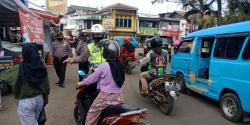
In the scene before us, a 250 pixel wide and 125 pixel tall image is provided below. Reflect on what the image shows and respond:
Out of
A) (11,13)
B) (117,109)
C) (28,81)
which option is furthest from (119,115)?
(11,13)

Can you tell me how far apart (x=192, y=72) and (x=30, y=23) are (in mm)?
4659

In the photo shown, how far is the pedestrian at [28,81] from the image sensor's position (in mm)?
4059

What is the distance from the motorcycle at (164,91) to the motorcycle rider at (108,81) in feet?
8.09

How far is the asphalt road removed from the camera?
6355mm

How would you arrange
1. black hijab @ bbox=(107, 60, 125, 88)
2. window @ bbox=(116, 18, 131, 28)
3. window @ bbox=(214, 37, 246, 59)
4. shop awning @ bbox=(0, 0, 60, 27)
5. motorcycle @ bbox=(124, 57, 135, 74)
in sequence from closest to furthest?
black hijab @ bbox=(107, 60, 125, 88), window @ bbox=(214, 37, 246, 59), shop awning @ bbox=(0, 0, 60, 27), motorcycle @ bbox=(124, 57, 135, 74), window @ bbox=(116, 18, 131, 28)

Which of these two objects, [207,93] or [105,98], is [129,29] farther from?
[105,98]

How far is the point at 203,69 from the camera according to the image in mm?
8398

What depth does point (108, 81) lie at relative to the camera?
4.29 meters

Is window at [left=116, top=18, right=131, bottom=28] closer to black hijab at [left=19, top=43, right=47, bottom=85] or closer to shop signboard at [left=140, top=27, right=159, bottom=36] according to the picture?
shop signboard at [left=140, top=27, right=159, bottom=36]

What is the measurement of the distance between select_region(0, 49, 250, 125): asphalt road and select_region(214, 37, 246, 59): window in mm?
1363

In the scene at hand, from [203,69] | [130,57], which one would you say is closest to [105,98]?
[203,69]

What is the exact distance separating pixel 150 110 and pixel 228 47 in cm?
225

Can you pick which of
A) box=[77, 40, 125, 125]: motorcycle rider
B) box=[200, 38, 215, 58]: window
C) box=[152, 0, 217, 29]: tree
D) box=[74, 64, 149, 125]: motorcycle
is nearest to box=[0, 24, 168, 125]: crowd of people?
box=[77, 40, 125, 125]: motorcycle rider

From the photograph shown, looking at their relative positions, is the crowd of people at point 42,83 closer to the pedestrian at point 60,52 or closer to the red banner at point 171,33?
the pedestrian at point 60,52
